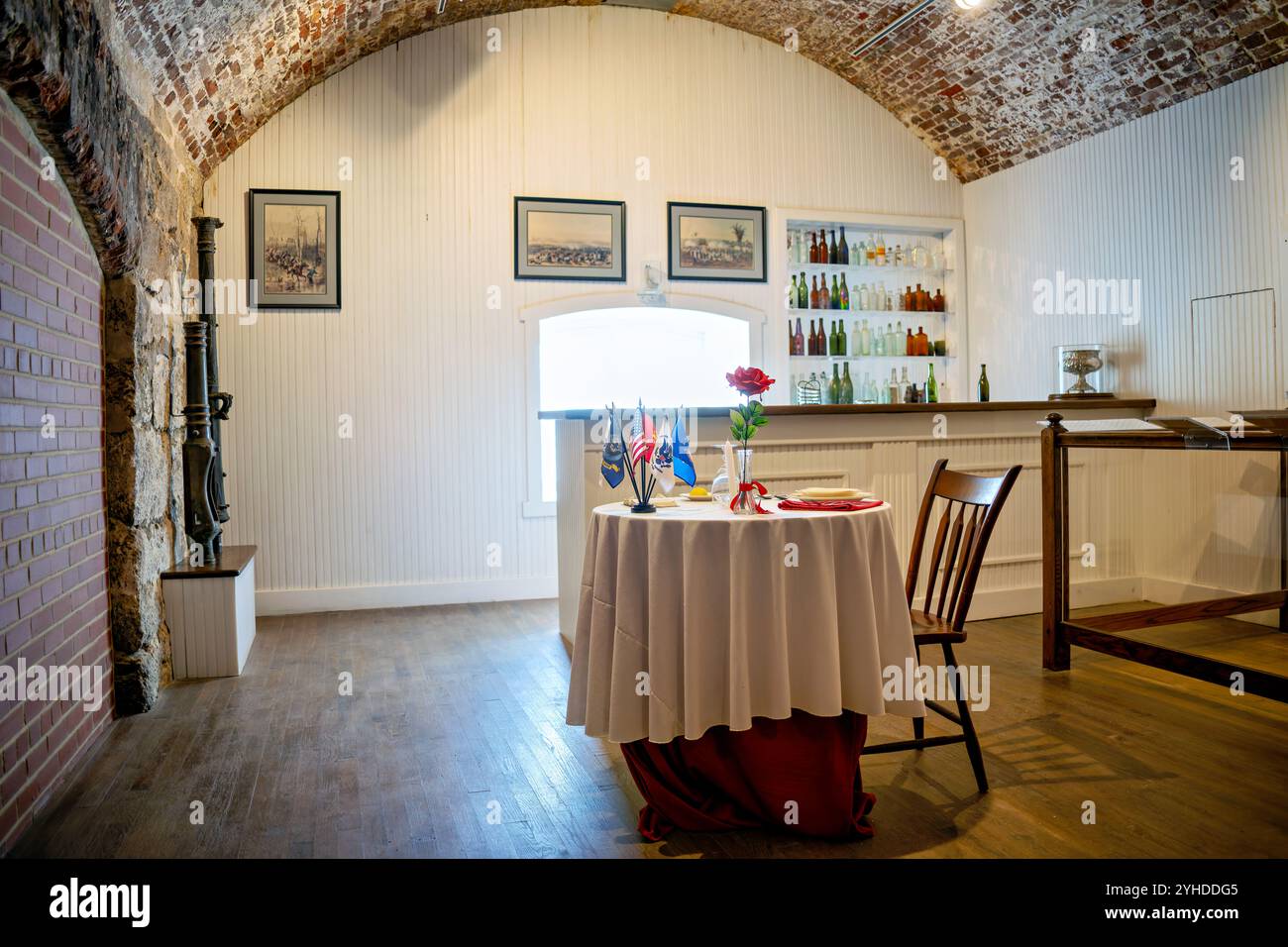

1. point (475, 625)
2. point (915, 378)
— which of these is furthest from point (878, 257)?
point (475, 625)

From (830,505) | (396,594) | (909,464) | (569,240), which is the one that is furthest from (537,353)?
(830,505)

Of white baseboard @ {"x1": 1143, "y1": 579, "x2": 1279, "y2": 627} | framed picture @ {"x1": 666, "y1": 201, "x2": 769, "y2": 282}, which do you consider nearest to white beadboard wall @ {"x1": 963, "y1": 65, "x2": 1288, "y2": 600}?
white baseboard @ {"x1": 1143, "y1": 579, "x2": 1279, "y2": 627}

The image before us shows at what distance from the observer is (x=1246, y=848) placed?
241cm

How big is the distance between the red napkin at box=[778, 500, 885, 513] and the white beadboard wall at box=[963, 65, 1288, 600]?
11.3 ft

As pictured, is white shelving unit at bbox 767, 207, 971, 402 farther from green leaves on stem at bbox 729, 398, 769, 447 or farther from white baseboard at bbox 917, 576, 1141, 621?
green leaves on stem at bbox 729, 398, 769, 447

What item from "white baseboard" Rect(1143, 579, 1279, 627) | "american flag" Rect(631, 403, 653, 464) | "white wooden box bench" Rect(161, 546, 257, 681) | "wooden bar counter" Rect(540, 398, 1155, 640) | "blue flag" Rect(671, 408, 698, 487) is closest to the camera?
"american flag" Rect(631, 403, 653, 464)

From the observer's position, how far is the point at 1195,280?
541cm

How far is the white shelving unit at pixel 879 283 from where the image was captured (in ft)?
22.7

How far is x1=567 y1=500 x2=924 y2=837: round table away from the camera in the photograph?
2.48m

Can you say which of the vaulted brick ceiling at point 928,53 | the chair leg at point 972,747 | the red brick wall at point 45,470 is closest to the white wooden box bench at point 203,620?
the red brick wall at point 45,470

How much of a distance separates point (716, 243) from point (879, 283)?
147cm

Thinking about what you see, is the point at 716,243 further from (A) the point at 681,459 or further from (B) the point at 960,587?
(B) the point at 960,587

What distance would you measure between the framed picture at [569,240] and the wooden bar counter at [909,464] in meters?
1.80
